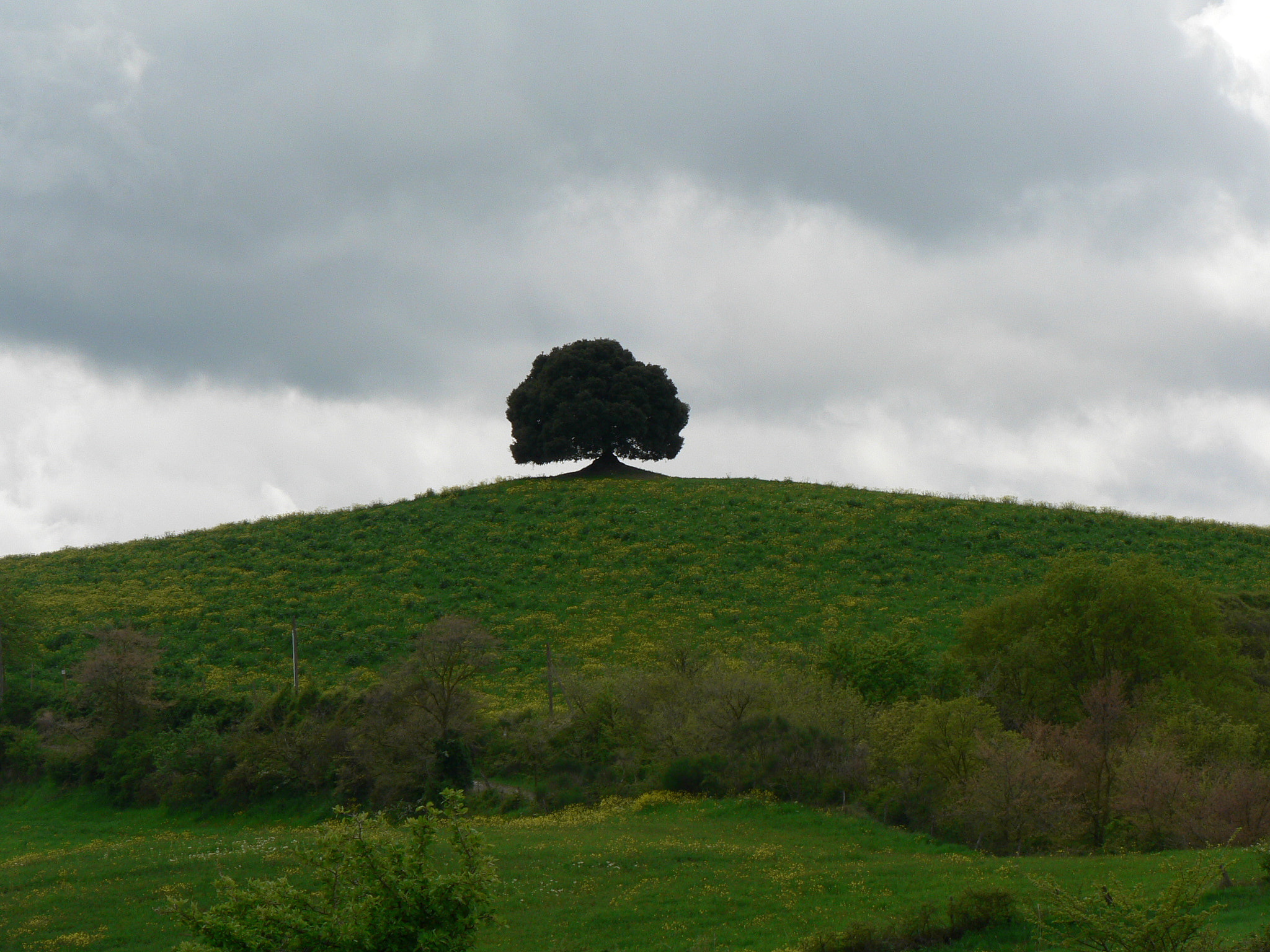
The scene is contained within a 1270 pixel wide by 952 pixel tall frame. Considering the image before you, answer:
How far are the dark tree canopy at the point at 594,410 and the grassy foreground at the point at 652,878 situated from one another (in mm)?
53629

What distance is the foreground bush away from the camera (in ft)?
34.5

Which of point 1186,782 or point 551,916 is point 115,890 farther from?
point 1186,782

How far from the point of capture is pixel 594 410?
82750 mm

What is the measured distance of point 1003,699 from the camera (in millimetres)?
35844

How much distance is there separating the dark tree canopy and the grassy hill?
154 inches

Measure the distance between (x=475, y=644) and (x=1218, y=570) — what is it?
158 feet

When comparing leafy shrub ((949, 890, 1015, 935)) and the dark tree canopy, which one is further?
the dark tree canopy

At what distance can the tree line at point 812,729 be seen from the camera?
27.1 m

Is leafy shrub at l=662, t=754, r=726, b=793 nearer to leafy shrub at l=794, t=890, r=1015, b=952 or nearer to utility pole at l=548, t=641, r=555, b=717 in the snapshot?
utility pole at l=548, t=641, r=555, b=717

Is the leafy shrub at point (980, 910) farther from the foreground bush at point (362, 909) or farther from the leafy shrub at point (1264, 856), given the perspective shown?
the foreground bush at point (362, 909)

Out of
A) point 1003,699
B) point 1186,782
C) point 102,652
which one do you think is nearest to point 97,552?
point 102,652

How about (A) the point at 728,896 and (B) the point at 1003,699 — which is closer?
(A) the point at 728,896

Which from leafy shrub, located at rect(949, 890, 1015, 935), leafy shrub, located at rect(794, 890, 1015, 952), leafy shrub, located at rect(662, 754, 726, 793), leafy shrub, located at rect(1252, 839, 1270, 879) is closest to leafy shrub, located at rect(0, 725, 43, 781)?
leafy shrub, located at rect(662, 754, 726, 793)

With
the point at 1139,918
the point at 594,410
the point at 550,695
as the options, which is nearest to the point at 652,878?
the point at 1139,918
